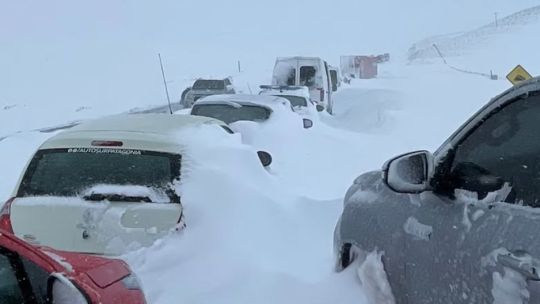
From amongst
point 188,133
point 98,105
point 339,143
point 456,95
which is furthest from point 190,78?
point 188,133

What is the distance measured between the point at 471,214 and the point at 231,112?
859 centimetres

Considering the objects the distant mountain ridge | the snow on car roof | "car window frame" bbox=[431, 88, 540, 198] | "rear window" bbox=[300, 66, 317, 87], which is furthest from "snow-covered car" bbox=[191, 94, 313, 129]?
the distant mountain ridge

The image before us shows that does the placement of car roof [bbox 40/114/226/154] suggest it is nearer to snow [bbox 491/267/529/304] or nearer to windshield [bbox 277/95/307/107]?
snow [bbox 491/267/529/304]

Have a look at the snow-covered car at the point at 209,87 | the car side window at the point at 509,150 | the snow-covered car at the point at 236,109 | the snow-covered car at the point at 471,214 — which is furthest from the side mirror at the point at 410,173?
the snow-covered car at the point at 209,87

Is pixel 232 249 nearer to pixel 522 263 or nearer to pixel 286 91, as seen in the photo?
pixel 522 263

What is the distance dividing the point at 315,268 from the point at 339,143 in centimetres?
866

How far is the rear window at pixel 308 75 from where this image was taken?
71.0 feet

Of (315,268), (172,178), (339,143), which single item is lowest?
(339,143)

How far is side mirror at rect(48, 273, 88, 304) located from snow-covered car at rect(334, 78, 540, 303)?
4.88 feet

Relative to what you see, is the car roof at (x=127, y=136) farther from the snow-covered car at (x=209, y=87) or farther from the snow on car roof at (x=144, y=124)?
the snow-covered car at (x=209, y=87)

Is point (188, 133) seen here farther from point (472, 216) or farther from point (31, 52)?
point (31, 52)

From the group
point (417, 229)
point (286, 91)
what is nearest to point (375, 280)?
point (417, 229)

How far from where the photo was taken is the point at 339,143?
13719 millimetres

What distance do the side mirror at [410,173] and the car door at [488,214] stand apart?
6 cm
